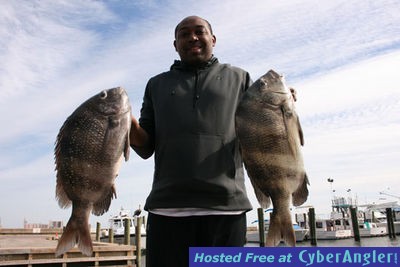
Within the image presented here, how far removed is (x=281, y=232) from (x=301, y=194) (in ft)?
1.44

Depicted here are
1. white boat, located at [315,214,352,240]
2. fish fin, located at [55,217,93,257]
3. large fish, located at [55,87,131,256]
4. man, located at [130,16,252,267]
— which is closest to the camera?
fish fin, located at [55,217,93,257]

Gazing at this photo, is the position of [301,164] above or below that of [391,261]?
above

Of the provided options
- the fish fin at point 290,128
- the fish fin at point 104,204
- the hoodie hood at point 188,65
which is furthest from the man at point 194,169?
the fish fin at point 290,128

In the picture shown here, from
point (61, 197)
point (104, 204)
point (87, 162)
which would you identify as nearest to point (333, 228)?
point (104, 204)

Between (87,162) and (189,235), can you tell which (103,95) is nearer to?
(87,162)

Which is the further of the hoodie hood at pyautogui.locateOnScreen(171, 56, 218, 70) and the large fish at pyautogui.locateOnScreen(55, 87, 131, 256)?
the hoodie hood at pyautogui.locateOnScreen(171, 56, 218, 70)

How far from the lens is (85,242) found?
2.95 metres

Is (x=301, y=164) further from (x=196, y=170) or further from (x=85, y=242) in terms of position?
(x=85, y=242)

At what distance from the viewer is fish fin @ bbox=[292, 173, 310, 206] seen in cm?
323

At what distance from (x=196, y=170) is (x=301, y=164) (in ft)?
2.91

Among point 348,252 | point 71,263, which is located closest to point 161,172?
point 348,252

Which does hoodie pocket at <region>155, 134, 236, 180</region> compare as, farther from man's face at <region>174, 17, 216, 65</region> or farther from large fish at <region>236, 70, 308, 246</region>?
man's face at <region>174, 17, 216, 65</region>

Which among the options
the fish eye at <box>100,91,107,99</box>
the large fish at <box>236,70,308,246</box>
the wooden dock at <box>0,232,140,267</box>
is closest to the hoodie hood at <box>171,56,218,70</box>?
the large fish at <box>236,70,308,246</box>

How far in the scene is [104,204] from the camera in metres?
3.18
